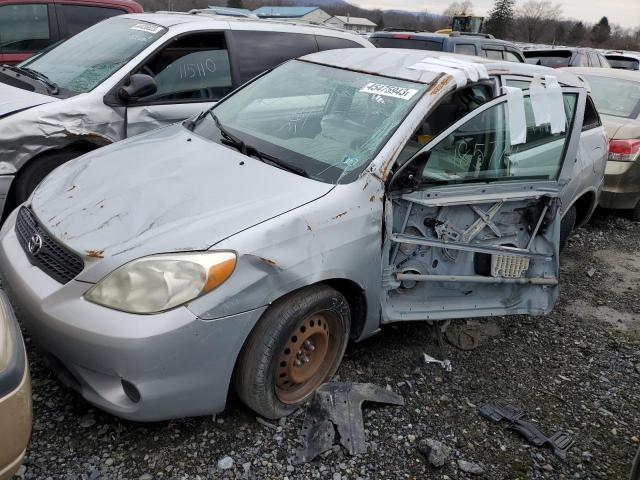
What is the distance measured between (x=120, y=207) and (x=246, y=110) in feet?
4.12

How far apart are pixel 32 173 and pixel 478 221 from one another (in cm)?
314

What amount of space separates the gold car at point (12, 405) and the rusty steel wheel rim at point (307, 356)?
1038 millimetres

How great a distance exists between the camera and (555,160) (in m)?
3.51

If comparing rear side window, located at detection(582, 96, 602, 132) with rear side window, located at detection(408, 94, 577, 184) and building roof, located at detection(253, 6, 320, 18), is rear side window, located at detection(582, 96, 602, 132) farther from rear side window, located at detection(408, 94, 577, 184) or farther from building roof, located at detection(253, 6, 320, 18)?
building roof, located at detection(253, 6, 320, 18)

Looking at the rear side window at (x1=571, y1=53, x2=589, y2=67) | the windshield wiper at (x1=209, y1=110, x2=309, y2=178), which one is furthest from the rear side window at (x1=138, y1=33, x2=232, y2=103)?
the rear side window at (x1=571, y1=53, x2=589, y2=67)

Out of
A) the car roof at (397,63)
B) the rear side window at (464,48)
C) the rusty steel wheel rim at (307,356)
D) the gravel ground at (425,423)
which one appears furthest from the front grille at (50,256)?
the rear side window at (464,48)

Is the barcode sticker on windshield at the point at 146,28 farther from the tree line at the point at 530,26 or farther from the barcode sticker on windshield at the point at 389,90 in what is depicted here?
the tree line at the point at 530,26

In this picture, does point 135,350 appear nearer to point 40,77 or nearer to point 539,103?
point 539,103

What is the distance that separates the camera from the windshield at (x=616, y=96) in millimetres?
6348

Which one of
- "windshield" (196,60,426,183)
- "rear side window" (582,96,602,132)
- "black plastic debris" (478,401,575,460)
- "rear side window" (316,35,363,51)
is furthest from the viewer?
"rear side window" (316,35,363,51)

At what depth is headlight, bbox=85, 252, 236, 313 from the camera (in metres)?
2.13

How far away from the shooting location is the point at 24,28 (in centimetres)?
638

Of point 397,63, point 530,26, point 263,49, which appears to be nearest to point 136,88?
point 263,49

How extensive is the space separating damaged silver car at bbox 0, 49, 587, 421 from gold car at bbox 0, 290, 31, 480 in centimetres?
30
